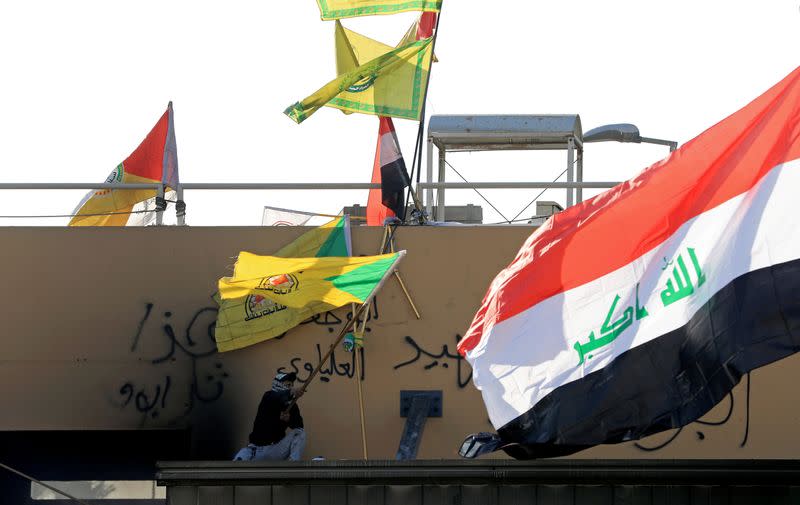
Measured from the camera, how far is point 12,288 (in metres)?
13.3

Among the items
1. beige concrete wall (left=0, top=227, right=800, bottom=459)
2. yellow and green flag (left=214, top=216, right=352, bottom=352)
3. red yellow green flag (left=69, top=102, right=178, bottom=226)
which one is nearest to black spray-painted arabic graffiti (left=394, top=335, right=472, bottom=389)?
beige concrete wall (left=0, top=227, right=800, bottom=459)

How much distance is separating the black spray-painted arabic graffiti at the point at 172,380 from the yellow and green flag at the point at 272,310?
206mm

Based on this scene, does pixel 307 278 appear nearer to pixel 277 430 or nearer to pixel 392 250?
pixel 277 430

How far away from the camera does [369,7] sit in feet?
45.6

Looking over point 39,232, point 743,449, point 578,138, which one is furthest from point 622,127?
point 39,232

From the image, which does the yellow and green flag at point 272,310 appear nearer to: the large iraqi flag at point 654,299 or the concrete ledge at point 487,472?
the concrete ledge at point 487,472

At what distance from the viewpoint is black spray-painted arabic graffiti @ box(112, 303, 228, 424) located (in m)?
13.1

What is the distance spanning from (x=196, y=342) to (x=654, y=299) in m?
6.38

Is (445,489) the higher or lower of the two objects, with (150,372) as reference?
lower

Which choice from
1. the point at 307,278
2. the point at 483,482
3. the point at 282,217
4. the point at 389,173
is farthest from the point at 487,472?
the point at 282,217

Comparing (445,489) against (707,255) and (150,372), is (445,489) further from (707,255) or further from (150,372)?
(150,372)

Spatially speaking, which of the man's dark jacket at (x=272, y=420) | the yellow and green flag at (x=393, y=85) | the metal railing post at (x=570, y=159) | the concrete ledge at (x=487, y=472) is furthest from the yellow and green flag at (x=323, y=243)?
the concrete ledge at (x=487, y=472)

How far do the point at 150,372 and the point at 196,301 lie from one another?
787 mm

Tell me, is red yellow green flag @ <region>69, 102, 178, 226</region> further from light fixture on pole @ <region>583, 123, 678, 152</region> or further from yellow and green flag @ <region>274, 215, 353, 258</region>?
light fixture on pole @ <region>583, 123, 678, 152</region>
